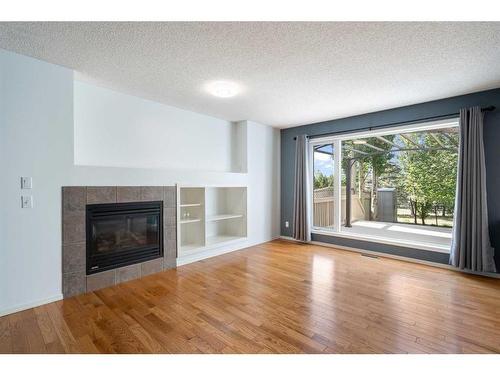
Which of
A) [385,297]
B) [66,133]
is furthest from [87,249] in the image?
[385,297]

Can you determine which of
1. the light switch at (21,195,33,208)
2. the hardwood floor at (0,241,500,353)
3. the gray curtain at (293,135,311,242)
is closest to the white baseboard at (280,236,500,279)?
the hardwood floor at (0,241,500,353)

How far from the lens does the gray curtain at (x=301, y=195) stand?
15.9ft

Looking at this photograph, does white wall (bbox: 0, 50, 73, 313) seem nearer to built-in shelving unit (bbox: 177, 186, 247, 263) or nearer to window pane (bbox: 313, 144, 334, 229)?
built-in shelving unit (bbox: 177, 186, 247, 263)

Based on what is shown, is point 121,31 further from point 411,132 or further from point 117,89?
point 411,132

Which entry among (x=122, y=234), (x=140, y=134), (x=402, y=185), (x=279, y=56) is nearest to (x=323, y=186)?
(x=402, y=185)

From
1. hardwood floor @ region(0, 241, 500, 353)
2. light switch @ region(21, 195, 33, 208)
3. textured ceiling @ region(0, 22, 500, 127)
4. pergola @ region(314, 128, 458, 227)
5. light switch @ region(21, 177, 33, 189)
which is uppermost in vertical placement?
textured ceiling @ region(0, 22, 500, 127)

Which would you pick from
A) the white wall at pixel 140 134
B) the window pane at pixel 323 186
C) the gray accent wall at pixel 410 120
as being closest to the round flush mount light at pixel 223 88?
the white wall at pixel 140 134

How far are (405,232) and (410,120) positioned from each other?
2139 millimetres

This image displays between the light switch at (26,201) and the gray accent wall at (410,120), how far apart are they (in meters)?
4.12

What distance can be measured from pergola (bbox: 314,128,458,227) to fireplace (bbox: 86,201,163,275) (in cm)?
344

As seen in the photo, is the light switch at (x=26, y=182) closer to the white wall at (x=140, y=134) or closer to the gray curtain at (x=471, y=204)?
the white wall at (x=140, y=134)

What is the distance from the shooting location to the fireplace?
280 cm

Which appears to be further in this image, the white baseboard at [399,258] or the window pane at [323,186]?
the window pane at [323,186]

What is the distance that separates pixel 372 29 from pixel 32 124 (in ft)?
10.1
